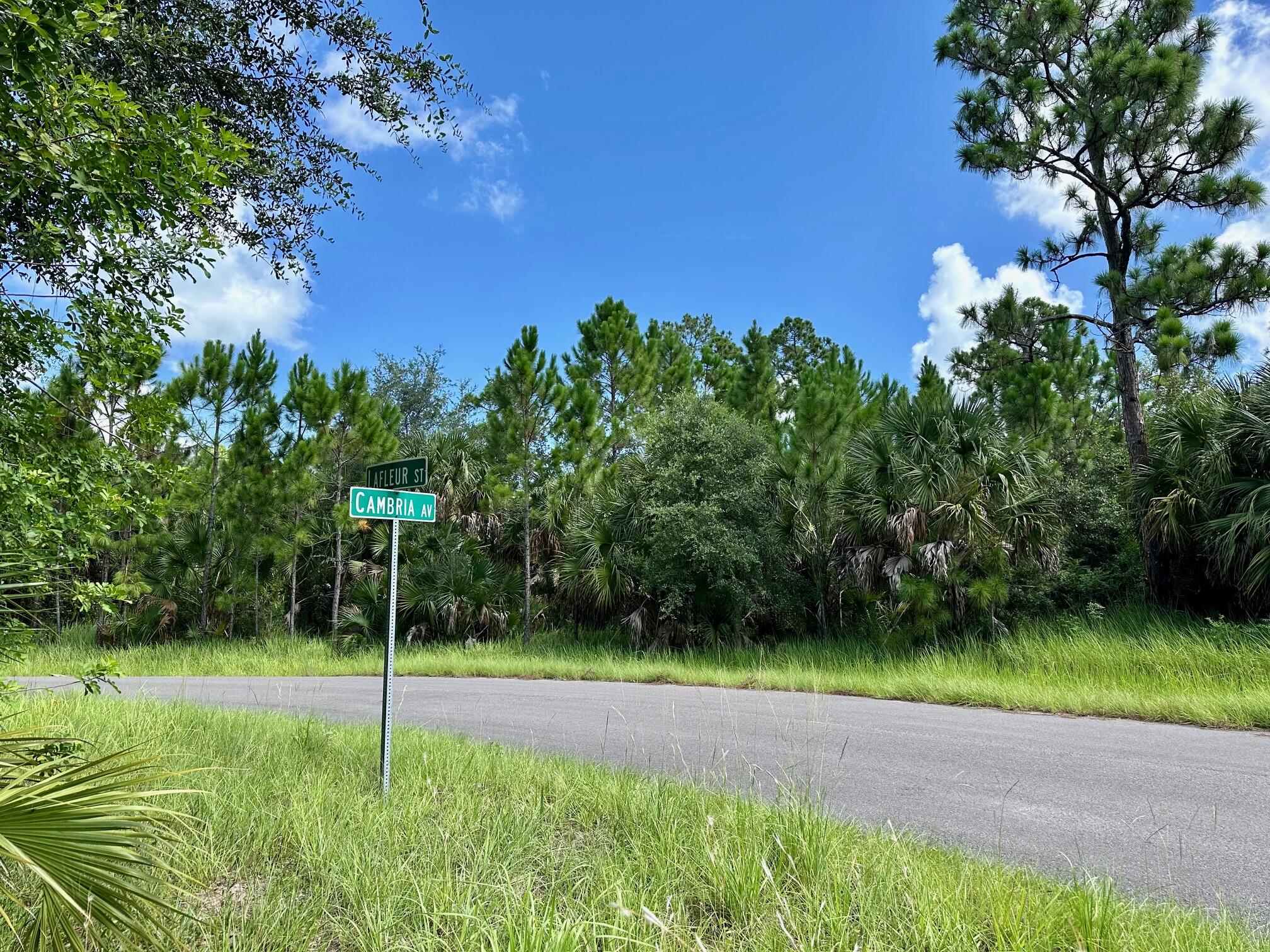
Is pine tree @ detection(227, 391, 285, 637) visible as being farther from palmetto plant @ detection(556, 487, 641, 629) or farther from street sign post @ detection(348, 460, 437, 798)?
street sign post @ detection(348, 460, 437, 798)

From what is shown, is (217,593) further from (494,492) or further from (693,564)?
(693,564)

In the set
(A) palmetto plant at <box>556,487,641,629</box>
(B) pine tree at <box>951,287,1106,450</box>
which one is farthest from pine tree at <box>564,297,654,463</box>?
(B) pine tree at <box>951,287,1106,450</box>

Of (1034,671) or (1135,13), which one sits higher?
(1135,13)

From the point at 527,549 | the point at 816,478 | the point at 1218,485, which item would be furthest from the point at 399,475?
the point at 527,549

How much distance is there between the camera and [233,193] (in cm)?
605

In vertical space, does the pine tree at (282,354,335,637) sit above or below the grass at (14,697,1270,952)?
above

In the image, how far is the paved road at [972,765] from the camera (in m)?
4.04

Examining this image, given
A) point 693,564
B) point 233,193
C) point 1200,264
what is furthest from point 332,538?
point 1200,264

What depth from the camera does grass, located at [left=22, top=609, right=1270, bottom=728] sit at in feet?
27.2

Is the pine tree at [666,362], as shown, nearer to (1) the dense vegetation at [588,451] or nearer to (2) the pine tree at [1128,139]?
(1) the dense vegetation at [588,451]

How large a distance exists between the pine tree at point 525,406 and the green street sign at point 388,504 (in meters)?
14.4

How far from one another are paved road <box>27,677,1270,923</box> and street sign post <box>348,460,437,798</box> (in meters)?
2.12

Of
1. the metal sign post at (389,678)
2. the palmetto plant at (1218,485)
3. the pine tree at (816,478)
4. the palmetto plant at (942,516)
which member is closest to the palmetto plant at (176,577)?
the pine tree at (816,478)

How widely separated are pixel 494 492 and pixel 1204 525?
1548cm
